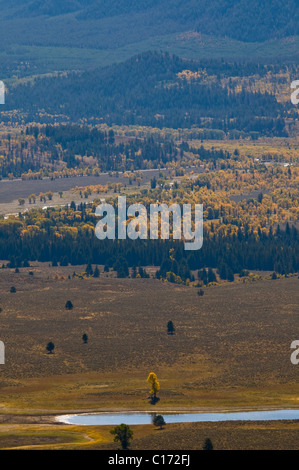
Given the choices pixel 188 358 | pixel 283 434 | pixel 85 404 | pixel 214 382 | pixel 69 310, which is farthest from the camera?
pixel 69 310

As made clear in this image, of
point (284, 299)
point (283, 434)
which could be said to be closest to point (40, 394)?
point (283, 434)

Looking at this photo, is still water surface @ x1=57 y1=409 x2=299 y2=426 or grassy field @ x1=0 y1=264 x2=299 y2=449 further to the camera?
grassy field @ x1=0 y1=264 x2=299 y2=449

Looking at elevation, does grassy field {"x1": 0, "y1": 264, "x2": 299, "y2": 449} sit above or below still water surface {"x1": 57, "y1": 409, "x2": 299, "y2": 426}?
above

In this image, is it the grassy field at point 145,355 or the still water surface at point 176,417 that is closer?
the still water surface at point 176,417

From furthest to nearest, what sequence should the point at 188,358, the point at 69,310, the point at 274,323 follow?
the point at 69,310 < the point at 274,323 < the point at 188,358

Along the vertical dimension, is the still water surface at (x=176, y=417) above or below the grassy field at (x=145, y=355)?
below

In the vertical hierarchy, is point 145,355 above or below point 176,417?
above

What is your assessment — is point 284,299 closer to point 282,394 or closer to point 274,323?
point 274,323
